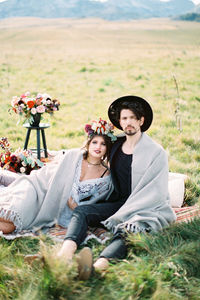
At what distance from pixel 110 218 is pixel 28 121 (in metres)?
2.78

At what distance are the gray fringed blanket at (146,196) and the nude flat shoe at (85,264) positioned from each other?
0.76m

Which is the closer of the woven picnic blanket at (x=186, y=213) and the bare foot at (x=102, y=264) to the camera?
the bare foot at (x=102, y=264)

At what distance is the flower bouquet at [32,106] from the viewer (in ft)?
16.8

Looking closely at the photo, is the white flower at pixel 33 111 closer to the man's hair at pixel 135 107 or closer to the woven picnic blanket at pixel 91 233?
the man's hair at pixel 135 107

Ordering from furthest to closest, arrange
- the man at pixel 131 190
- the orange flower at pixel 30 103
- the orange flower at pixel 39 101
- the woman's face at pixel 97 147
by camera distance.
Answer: the orange flower at pixel 39 101 < the orange flower at pixel 30 103 < the woman's face at pixel 97 147 < the man at pixel 131 190

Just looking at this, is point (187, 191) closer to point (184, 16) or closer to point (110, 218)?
point (110, 218)

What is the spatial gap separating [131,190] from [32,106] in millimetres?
2462

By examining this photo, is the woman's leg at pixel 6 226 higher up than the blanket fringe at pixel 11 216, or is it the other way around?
the blanket fringe at pixel 11 216

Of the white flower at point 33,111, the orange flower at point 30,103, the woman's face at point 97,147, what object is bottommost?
the woman's face at point 97,147

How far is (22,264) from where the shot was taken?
109 inches

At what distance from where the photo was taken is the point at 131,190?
11.6 ft

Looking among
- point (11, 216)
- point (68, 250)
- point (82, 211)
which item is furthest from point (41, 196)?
point (68, 250)

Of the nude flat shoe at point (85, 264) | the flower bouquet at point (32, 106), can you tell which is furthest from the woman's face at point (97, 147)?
the flower bouquet at point (32, 106)

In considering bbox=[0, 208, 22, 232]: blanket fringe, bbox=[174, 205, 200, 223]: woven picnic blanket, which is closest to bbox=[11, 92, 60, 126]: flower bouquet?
bbox=[0, 208, 22, 232]: blanket fringe
